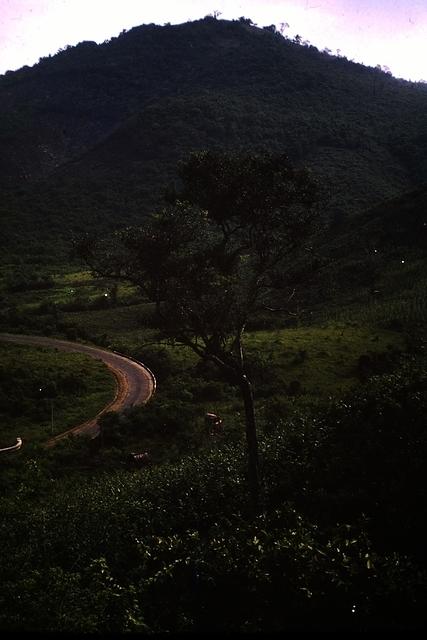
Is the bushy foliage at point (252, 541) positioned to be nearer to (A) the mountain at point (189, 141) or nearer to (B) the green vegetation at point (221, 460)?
(B) the green vegetation at point (221, 460)

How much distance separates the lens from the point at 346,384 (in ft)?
103

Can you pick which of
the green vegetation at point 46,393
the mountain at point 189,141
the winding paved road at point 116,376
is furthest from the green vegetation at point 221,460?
the mountain at point 189,141

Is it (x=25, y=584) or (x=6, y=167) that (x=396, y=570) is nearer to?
(x=25, y=584)

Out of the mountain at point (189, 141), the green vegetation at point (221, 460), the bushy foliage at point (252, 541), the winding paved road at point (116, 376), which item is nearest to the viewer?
the bushy foliage at point (252, 541)

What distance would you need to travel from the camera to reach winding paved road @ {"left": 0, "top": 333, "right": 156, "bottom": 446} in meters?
27.6

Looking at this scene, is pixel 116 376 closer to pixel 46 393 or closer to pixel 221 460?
pixel 46 393

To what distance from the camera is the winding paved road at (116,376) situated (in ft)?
90.4

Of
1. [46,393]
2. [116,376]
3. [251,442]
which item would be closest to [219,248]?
[251,442]

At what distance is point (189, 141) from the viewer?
143 meters

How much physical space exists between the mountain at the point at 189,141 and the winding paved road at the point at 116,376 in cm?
4725

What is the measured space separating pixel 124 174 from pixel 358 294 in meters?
93.5

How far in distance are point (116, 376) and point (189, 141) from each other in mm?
119110

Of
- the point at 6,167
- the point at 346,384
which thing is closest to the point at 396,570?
the point at 346,384

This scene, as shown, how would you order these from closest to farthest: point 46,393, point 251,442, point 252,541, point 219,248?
point 252,541 → point 219,248 → point 251,442 → point 46,393
